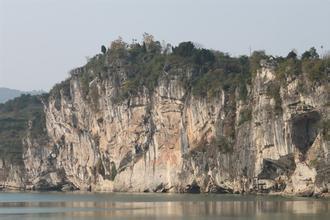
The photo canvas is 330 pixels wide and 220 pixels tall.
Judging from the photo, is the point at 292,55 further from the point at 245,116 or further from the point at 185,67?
the point at 185,67

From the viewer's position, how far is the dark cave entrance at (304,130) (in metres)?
67.3

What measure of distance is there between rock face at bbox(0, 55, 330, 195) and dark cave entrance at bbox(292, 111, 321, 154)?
0.31ft

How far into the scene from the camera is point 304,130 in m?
68.7

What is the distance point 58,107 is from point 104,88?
1629 centimetres

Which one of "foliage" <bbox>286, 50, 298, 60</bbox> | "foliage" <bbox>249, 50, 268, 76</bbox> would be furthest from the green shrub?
"foliage" <bbox>286, 50, 298, 60</bbox>

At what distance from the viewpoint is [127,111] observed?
98.2 metres

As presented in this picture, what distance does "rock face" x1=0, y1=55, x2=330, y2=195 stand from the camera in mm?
67938

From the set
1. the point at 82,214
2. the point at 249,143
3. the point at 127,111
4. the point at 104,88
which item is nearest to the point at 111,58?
the point at 104,88

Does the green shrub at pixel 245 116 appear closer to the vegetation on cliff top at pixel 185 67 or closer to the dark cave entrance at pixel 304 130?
the vegetation on cliff top at pixel 185 67

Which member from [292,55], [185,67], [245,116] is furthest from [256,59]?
[185,67]

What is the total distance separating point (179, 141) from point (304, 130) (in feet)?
79.3

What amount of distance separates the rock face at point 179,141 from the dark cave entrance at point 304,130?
3.7 inches

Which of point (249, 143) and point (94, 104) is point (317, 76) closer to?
point (249, 143)

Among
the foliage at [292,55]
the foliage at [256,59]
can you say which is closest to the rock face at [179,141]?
the foliage at [256,59]
